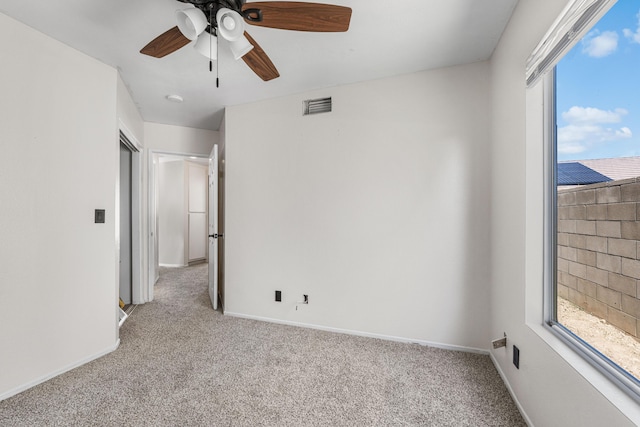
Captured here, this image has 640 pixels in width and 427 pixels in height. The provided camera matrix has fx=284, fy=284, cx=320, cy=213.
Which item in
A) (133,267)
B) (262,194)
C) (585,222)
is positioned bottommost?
(133,267)

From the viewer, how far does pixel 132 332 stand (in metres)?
2.77

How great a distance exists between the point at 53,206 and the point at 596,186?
10.3ft

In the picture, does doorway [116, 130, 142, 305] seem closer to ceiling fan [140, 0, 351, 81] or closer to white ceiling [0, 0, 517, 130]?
white ceiling [0, 0, 517, 130]

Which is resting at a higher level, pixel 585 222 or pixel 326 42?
pixel 326 42

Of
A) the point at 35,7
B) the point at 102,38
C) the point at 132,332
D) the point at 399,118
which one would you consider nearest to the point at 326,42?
the point at 399,118

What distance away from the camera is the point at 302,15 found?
4.45ft

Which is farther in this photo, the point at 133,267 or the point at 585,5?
the point at 133,267

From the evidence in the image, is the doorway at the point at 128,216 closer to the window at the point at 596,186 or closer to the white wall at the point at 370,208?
the white wall at the point at 370,208

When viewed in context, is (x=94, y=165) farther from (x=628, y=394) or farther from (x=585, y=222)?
(x=628, y=394)

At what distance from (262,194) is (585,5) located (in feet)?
8.77

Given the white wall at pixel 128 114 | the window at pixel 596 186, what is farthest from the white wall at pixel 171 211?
the window at pixel 596 186

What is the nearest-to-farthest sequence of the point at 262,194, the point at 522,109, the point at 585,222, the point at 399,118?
the point at 585,222 < the point at 522,109 < the point at 399,118 < the point at 262,194

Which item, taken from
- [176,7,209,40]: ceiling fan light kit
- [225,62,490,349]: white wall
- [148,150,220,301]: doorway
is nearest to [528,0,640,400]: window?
[225,62,490,349]: white wall

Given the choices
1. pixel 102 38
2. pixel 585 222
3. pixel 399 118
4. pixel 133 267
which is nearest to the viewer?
pixel 585 222
